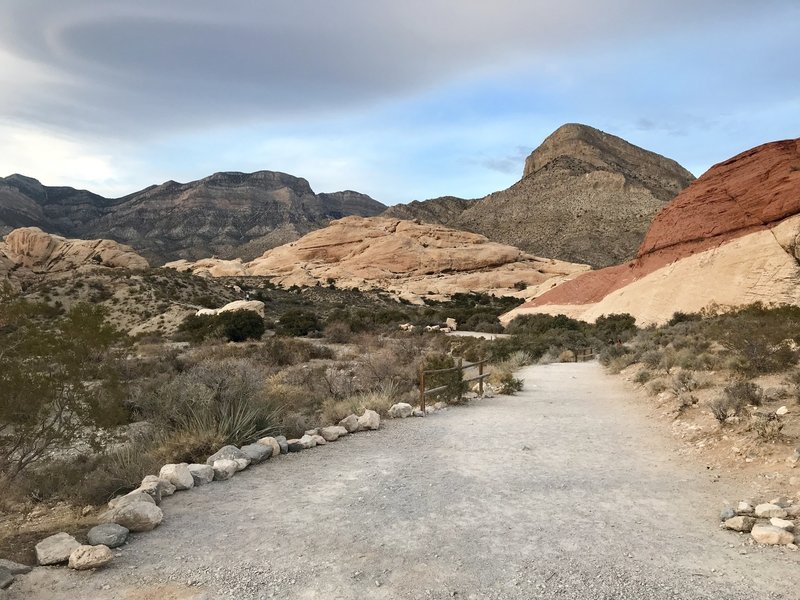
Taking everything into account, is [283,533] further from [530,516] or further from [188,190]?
[188,190]

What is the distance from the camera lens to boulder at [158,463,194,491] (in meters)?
5.89

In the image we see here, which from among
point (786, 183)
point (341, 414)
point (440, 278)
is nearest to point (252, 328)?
point (341, 414)

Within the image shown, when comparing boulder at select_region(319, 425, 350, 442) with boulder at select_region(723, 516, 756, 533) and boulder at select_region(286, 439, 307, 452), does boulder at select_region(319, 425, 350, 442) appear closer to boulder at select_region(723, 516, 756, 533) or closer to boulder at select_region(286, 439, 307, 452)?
boulder at select_region(286, 439, 307, 452)

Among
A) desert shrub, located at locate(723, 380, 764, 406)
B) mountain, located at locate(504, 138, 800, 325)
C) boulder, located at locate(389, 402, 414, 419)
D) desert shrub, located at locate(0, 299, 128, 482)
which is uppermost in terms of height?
mountain, located at locate(504, 138, 800, 325)

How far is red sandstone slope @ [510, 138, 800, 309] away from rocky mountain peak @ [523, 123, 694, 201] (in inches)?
2370

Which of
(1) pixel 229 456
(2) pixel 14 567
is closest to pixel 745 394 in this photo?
(1) pixel 229 456

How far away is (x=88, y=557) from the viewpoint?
154 inches

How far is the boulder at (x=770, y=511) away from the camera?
4832 mm

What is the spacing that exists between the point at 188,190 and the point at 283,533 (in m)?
164

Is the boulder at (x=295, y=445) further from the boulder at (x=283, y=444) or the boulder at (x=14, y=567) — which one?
the boulder at (x=14, y=567)

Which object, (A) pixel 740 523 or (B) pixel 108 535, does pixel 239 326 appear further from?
(A) pixel 740 523

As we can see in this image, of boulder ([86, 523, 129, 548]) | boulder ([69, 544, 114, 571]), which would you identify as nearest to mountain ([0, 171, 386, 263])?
boulder ([86, 523, 129, 548])

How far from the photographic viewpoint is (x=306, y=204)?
174625 mm

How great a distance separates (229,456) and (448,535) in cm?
340
